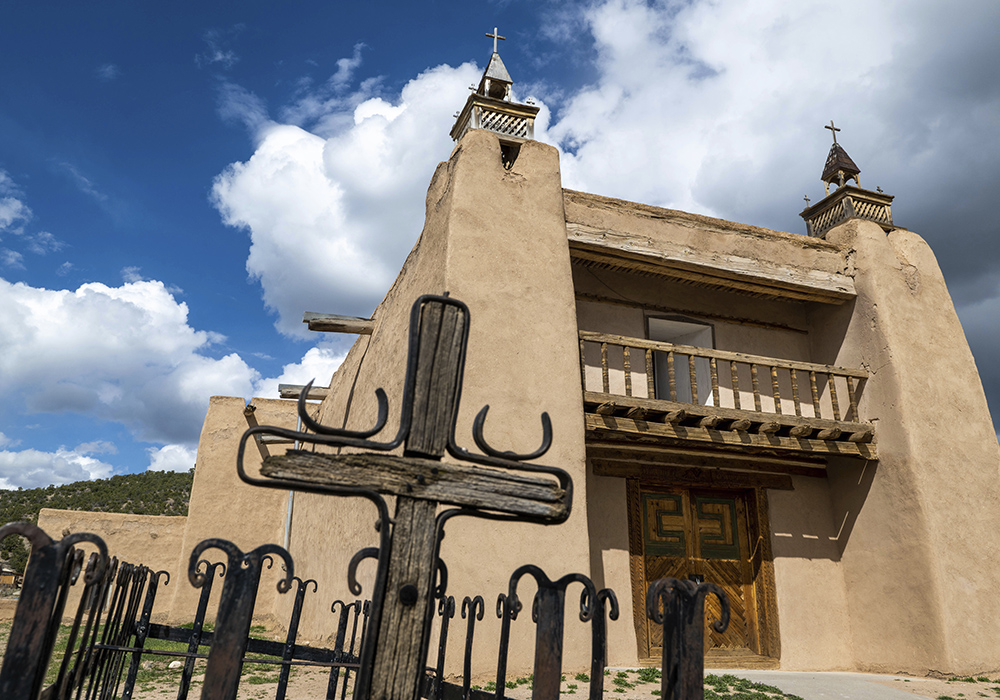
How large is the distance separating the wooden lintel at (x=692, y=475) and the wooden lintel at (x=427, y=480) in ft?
22.4

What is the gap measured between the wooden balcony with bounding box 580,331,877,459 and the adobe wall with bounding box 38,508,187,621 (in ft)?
29.5

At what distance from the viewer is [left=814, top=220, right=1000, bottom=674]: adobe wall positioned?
25.5 feet

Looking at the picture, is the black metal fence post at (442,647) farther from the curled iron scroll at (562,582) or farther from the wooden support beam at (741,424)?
the wooden support beam at (741,424)

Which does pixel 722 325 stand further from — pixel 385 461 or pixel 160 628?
pixel 385 461

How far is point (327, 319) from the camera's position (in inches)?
391

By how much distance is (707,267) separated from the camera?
887 cm

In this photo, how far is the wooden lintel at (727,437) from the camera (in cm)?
757

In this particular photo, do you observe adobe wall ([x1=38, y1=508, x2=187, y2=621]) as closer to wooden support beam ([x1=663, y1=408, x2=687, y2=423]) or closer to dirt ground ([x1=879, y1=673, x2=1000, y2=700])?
wooden support beam ([x1=663, y1=408, x2=687, y2=423])

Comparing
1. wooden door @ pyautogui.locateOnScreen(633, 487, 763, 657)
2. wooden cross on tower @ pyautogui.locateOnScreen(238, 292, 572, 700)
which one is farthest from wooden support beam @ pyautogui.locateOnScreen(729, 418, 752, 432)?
wooden cross on tower @ pyautogui.locateOnScreen(238, 292, 572, 700)

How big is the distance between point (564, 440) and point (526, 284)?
1.79 metres

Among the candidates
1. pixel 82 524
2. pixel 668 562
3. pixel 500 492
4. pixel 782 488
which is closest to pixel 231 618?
pixel 500 492

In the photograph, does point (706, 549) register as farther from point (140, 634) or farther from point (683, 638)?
point (683, 638)

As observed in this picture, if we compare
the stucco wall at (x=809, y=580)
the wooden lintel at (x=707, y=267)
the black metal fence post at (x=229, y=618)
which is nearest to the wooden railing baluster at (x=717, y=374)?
the wooden lintel at (x=707, y=267)

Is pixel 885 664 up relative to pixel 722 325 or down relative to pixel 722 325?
down
